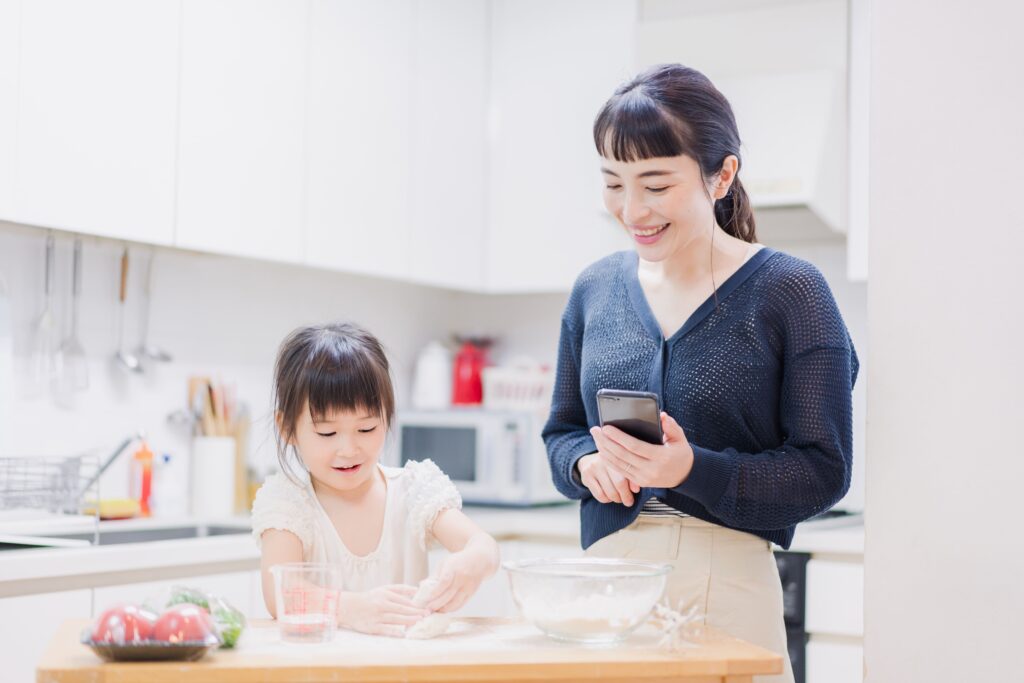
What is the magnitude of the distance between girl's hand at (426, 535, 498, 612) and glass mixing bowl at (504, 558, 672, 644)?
0.15 metres

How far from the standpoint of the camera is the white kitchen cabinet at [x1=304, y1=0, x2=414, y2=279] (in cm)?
311

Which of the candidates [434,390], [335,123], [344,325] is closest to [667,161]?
[344,325]

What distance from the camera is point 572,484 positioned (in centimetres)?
166

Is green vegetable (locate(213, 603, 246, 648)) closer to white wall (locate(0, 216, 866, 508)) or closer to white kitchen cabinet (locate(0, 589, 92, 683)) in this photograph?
white kitchen cabinet (locate(0, 589, 92, 683))

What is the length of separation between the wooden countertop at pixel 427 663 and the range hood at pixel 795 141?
2.05 metres

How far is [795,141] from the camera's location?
126 inches

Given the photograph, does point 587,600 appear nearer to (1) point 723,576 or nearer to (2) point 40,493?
(1) point 723,576

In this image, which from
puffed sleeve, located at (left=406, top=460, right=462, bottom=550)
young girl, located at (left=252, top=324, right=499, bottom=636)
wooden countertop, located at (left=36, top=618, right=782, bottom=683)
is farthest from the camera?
puffed sleeve, located at (left=406, top=460, right=462, bottom=550)

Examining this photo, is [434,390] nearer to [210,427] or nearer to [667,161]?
[210,427]

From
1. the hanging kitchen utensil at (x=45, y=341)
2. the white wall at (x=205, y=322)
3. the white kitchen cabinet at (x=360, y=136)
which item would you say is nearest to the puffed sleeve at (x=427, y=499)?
the white wall at (x=205, y=322)

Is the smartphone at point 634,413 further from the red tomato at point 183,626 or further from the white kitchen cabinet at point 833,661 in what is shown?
the white kitchen cabinet at point 833,661

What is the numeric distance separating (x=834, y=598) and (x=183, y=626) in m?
1.96

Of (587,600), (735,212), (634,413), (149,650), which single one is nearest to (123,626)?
(149,650)

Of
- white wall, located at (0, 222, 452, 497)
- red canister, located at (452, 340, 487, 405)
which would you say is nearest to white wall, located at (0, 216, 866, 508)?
white wall, located at (0, 222, 452, 497)
